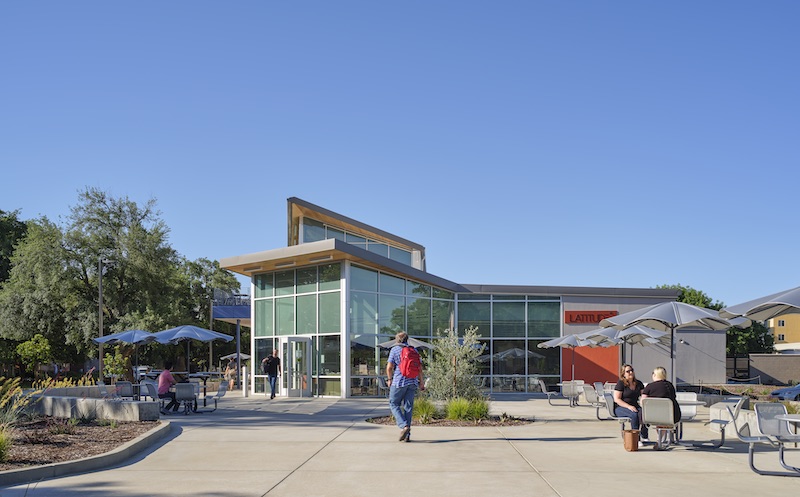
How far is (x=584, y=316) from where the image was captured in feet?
105

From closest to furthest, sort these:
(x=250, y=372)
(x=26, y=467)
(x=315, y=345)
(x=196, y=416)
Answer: (x=26, y=467) < (x=196, y=416) < (x=315, y=345) < (x=250, y=372)

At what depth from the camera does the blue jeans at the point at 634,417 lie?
11961mm

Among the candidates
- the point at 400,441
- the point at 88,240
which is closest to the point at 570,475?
the point at 400,441

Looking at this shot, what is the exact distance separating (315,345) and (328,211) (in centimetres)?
539

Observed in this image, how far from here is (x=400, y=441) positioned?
483 inches

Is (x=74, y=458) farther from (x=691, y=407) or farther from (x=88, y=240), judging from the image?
(x=88, y=240)

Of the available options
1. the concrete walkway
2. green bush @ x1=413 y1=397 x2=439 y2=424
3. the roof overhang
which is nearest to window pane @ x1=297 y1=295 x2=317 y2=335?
the roof overhang

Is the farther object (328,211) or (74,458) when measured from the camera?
(328,211)

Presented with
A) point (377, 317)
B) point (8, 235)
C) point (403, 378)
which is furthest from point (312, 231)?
point (8, 235)

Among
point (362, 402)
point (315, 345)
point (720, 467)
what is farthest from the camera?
point (315, 345)

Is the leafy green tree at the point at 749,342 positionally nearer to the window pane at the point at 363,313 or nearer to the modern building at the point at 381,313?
the modern building at the point at 381,313

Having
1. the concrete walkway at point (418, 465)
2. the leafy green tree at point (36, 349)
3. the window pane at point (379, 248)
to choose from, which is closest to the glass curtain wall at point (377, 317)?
the window pane at point (379, 248)

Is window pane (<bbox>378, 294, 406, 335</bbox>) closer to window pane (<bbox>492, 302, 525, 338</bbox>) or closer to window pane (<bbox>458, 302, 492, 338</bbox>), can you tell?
window pane (<bbox>458, 302, 492, 338</bbox>)

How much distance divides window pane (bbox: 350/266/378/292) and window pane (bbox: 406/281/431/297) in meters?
2.13
